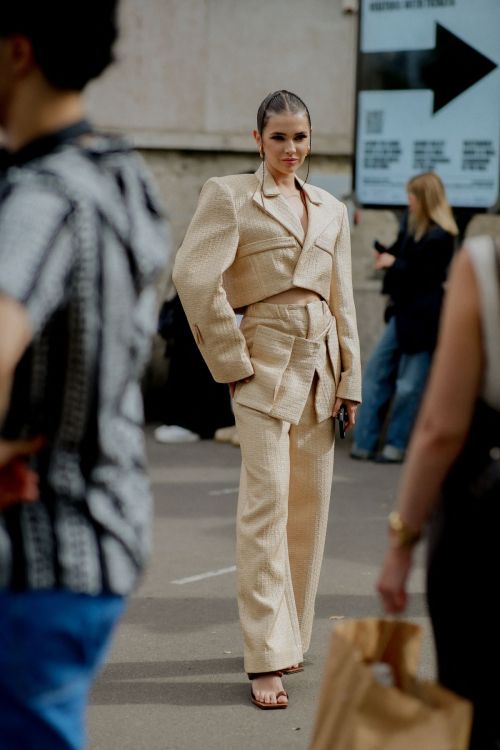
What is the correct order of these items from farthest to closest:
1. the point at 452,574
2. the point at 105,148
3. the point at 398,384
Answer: the point at 398,384
the point at 452,574
the point at 105,148

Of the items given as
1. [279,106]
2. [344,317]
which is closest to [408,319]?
[344,317]

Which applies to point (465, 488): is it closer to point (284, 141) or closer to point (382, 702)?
point (382, 702)

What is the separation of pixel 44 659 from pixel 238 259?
296 centimetres

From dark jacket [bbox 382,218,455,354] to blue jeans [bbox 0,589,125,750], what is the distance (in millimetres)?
8581

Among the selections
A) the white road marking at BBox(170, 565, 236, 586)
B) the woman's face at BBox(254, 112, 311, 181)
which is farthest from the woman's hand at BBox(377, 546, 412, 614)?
the white road marking at BBox(170, 565, 236, 586)

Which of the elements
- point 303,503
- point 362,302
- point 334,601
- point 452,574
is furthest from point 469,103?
point 452,574

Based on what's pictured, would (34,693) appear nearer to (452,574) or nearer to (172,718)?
(452,574)

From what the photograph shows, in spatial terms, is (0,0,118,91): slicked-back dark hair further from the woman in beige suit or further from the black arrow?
the black arrow

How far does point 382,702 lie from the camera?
2.29 metres

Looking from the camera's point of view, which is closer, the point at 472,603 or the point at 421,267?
the point at 472,603

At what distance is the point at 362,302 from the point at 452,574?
1070 cm

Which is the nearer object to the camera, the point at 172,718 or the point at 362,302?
the point at 172,718

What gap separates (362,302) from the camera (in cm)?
1311

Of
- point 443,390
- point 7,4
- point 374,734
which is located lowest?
point 374,734
